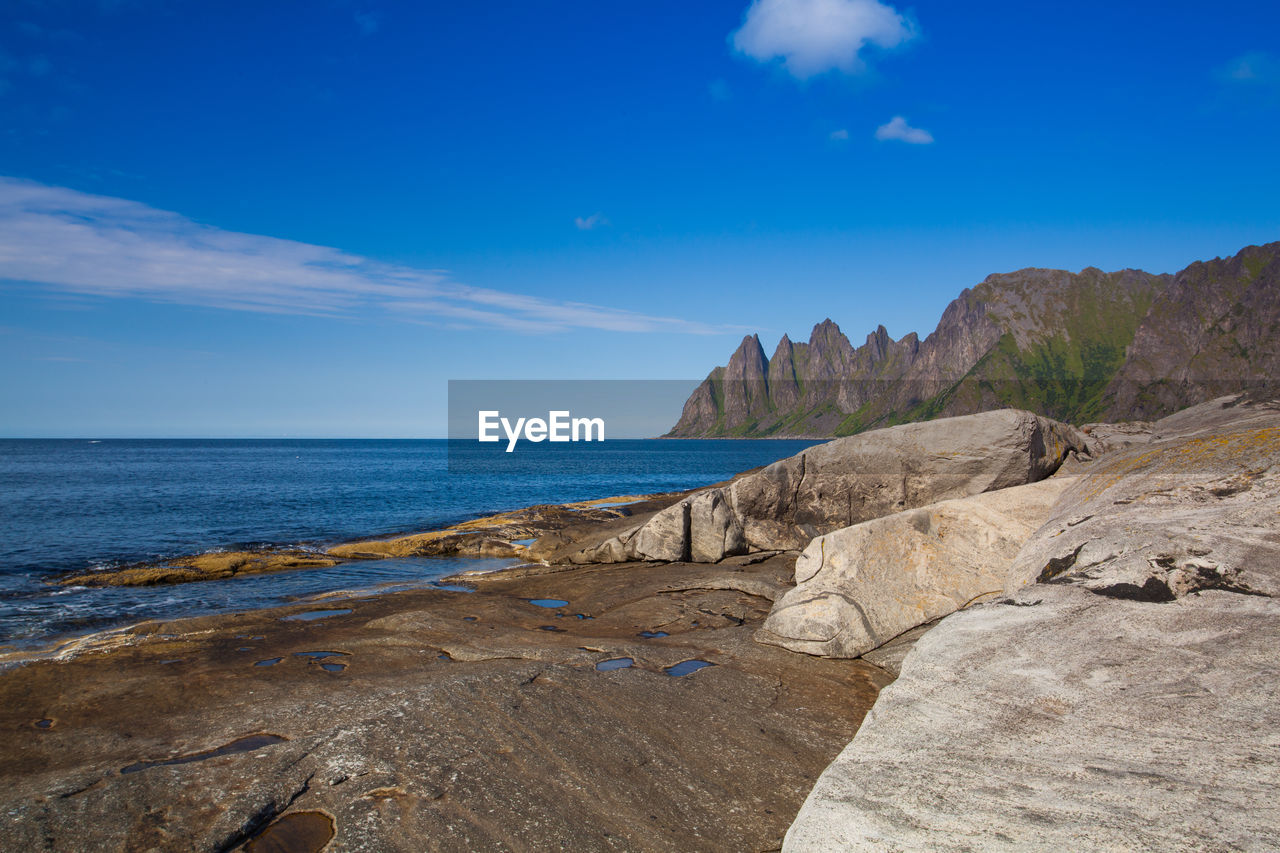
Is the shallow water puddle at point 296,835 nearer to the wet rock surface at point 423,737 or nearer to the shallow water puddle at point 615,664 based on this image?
the wet rock surface at point 423,737

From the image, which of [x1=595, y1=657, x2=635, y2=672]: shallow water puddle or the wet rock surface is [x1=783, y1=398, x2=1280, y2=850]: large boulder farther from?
[x1=595, y1=657, x2=635, y2=672]: shallow water puddle

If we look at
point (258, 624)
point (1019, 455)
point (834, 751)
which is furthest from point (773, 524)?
point (258, 624)

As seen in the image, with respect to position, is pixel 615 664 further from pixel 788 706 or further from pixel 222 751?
pixel 222 751

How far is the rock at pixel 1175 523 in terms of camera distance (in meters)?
7.41

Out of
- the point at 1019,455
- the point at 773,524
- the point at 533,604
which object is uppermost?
the point at 1019,455

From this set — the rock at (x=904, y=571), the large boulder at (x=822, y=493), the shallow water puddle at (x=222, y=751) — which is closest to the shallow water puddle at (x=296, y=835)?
the shallow water puddle at (x=222, y=751)

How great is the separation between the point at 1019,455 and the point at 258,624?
797 inches

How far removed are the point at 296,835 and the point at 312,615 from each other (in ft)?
37.7

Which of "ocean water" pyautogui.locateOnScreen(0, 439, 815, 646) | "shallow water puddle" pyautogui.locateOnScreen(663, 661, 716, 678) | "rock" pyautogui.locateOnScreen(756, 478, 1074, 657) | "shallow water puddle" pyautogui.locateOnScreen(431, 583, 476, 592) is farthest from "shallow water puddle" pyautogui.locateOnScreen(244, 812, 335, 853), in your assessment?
"ocean water" pyautogui.locateOnScreen(0, 439, 815, 646)

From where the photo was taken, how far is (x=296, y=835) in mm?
6504

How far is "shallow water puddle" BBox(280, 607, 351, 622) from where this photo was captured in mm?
16250

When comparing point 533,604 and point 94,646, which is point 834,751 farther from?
point 94,646

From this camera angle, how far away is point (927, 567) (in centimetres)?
1273

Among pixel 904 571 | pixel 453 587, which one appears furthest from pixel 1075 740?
pixel 453 587
